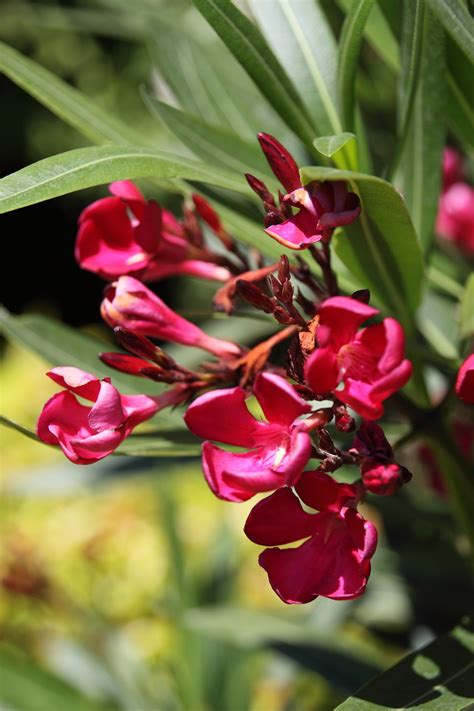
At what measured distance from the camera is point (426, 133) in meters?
0.77

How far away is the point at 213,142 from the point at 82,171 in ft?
0.89

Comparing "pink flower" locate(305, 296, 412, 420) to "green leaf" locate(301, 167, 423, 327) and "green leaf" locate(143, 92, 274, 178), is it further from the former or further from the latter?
"green leaf" locate(143, 92, 274, 178)

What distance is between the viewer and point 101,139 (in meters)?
0.80

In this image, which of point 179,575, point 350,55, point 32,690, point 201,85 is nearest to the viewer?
point 350,55

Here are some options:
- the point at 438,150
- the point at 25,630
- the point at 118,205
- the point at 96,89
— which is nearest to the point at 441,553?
the point at 438,150

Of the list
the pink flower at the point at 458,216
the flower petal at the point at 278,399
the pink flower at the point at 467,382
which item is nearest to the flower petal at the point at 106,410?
the flower petal at the point at 278,399

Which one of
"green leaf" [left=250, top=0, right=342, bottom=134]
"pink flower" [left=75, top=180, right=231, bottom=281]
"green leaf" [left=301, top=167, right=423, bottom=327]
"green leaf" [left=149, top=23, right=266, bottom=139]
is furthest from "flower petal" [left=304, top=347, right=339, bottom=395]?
"green leaf" [left=149, top=23, right=266, bottom=139]

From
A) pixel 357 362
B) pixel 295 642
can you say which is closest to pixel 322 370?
pixel 357 362

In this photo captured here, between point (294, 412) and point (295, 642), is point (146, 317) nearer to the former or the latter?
point (294, 412)

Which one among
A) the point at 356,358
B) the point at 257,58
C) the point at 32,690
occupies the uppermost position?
the point at 257,58

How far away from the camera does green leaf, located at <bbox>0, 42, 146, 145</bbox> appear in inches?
29.0

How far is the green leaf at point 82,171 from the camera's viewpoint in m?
0.53

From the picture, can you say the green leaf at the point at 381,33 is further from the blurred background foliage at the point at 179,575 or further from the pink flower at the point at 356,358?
the pink flower at the point at 356,358

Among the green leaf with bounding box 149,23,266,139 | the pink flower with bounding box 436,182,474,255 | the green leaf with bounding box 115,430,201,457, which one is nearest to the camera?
the green leaf with bounding box 115,430,201,457
